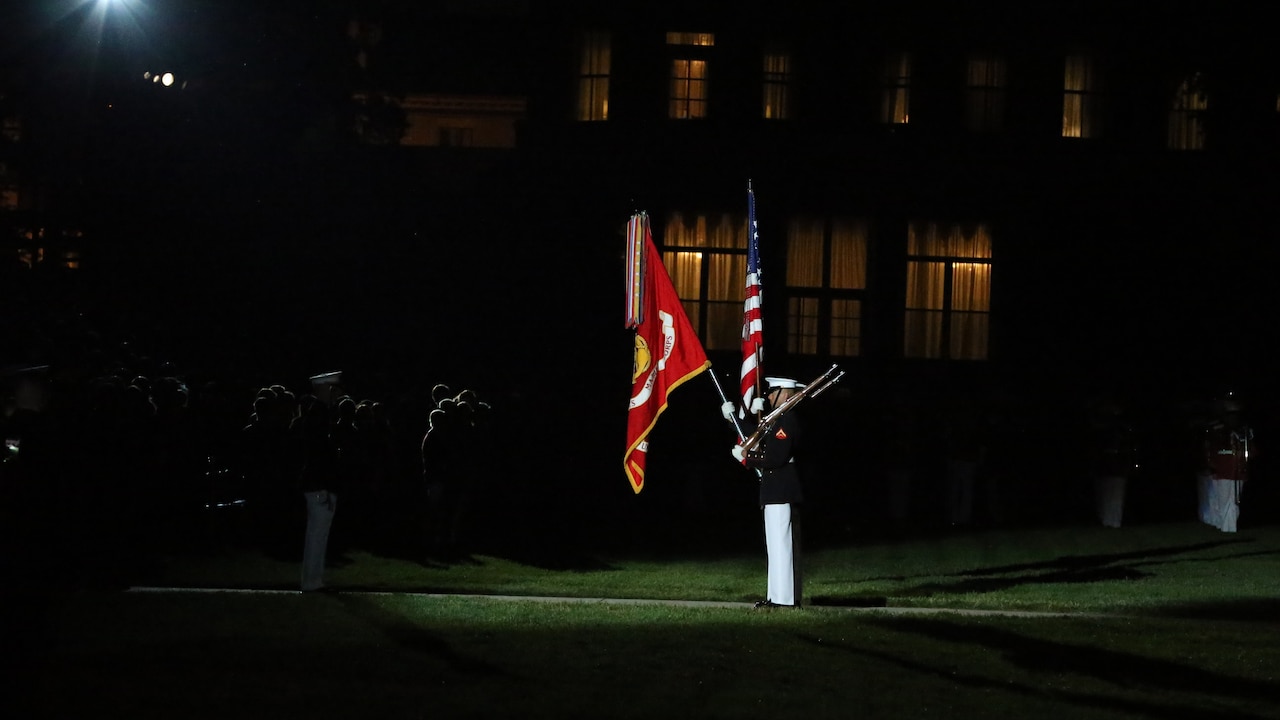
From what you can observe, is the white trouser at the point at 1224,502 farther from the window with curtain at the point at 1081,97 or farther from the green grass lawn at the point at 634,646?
the window with curtain at the point at 1081,97

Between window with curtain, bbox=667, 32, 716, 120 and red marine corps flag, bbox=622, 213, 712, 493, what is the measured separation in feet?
58.7

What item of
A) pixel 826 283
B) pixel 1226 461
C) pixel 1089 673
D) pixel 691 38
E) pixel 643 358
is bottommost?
pixel 1089 673

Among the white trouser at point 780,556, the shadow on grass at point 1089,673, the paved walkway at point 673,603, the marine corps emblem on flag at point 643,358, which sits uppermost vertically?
the marine corps emblem on flag at point 643,358

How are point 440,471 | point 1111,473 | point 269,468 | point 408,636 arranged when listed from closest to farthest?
point 408,636 < point 269,468 < point 440,471 < point 1111,473

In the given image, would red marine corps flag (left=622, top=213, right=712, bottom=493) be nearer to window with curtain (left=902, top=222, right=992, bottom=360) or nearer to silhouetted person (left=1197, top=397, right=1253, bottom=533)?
silhouetted person (left=1197, top=397, right=1253, bottom=533)

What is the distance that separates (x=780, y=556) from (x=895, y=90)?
19886mm

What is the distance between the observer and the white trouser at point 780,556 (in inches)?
517

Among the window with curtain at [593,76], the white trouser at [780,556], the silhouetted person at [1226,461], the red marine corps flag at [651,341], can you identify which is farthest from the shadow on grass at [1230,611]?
the window with curtain at [593,76]

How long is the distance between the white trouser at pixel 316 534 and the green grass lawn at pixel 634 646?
30 cm

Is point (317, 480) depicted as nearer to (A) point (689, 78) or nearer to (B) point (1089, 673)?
(B) point (1089, 673)

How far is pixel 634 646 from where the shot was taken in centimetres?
1119

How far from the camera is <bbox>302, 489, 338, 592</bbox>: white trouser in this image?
1345cm

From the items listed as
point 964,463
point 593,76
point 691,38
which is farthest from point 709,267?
point 964,463

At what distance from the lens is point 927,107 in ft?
103
